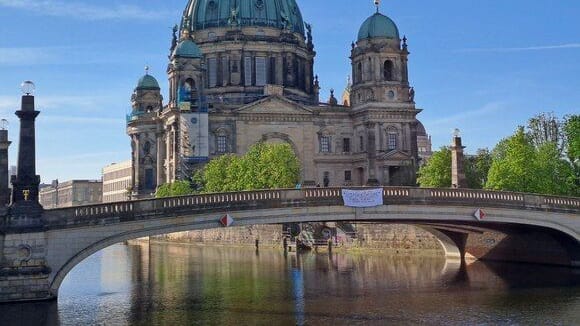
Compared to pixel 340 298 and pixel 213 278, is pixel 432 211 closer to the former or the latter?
pixel 340 298

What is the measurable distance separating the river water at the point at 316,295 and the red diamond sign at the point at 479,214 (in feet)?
13.4

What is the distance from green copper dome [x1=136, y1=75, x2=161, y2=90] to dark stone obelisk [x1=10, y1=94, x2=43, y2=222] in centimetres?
9329

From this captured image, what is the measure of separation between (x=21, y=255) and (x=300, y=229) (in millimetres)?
52603

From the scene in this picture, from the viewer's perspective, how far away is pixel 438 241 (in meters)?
70.6

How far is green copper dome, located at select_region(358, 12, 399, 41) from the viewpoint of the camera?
111875 millimetres

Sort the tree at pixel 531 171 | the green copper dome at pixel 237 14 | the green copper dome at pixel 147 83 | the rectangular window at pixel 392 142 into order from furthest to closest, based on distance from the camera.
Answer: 1. the green copper dome at pixel 147 83
2. the green copper dome at pixel 237 14
3. the rectangular window at pixel 392 142
4. the tree at pixel 531 171

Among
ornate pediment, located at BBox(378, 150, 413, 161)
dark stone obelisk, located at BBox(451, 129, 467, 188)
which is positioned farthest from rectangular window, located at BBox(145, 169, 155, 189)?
dark stone obelisk, located at BBox(451, 129, 467, 188)

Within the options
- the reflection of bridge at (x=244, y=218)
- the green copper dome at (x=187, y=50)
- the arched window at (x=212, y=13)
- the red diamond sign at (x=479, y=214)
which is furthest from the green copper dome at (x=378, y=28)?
the red diamond sign at (x=479, y=214)

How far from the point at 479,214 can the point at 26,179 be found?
26.9m

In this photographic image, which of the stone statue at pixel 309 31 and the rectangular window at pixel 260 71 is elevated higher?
the stone statue at pixel 309 31

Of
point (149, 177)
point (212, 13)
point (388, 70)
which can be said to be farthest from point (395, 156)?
point (149, 177)

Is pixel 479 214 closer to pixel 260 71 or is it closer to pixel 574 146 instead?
pixel 574 146

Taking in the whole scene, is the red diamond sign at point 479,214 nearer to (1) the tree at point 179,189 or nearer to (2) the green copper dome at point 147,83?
(1) the tree at point 179,189

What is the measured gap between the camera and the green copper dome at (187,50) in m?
116
